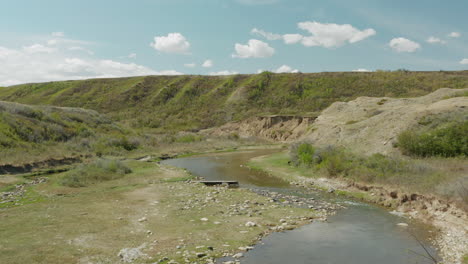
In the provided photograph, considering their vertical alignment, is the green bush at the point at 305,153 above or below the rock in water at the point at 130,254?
below

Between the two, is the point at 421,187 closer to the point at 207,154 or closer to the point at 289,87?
the point at 207,154

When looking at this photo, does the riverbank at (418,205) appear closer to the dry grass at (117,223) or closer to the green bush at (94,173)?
the dry grass at (117,223)

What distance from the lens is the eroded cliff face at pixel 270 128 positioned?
66425 millimetres

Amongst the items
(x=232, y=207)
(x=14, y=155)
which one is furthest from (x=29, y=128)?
(x=232, y=207)

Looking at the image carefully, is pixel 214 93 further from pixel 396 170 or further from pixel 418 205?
pixel 418 205

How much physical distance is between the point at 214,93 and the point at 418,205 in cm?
9371

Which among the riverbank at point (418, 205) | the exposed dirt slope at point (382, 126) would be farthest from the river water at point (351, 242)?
the exposed dirt slope at point (382, 126)

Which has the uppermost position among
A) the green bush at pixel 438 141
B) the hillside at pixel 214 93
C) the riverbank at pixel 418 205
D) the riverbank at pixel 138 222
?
the hillside at pixel 214 93

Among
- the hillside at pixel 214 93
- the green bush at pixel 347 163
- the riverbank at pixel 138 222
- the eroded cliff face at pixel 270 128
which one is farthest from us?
the hillside at pixel 214 93

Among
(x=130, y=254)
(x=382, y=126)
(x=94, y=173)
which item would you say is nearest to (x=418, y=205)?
(x=130, y=254)

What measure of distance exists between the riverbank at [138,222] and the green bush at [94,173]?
0.96 m

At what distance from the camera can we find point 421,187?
18453mm

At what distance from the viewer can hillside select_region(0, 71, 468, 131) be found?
86.6m

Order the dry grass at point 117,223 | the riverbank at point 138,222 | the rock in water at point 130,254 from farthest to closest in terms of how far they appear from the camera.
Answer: the dry grass at point 117,223
the riverbank at point 138,222
the rock in water at point 130,254
